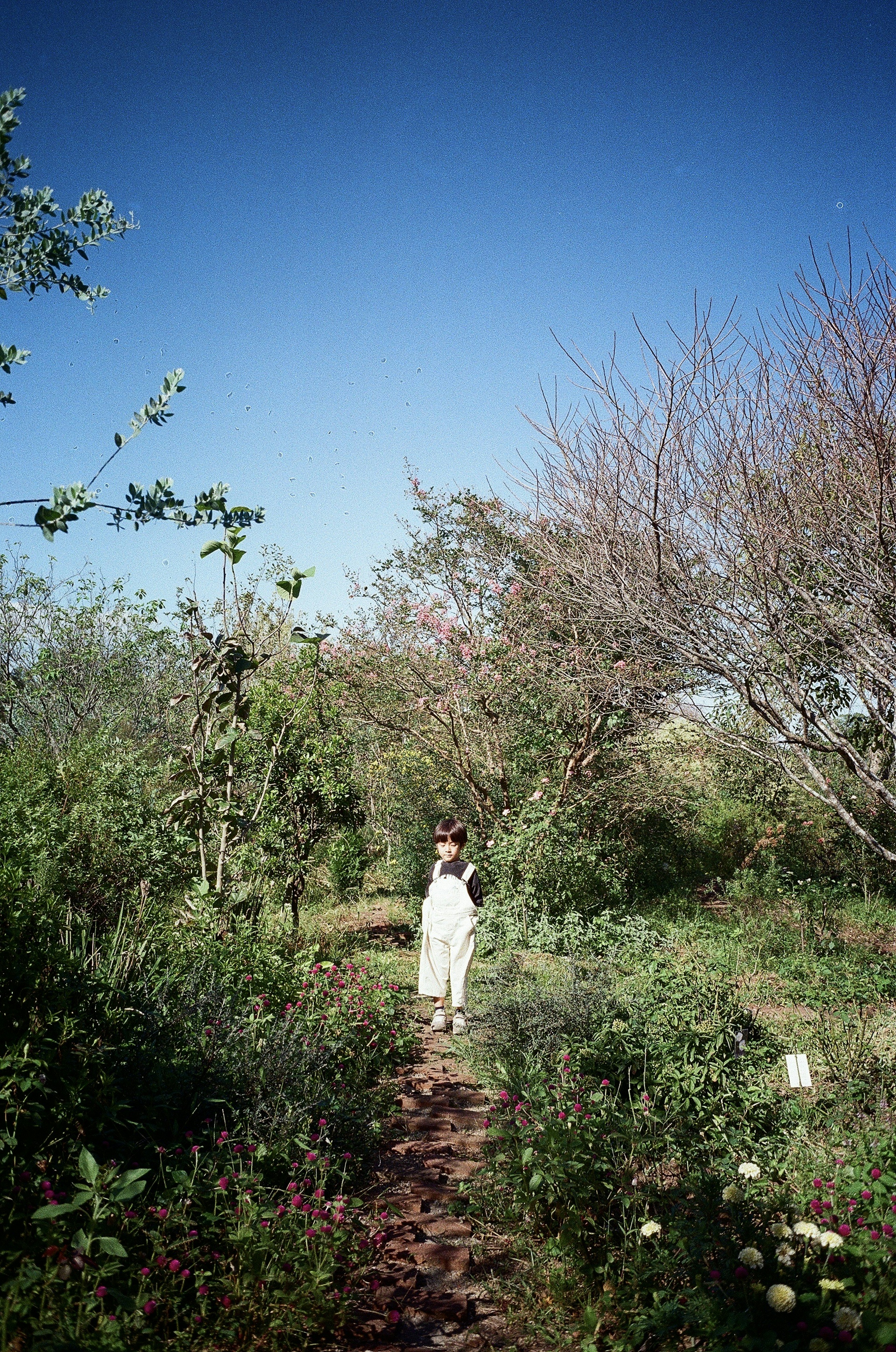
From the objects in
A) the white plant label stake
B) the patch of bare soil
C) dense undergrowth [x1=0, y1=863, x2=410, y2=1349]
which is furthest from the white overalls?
the white plant label stake

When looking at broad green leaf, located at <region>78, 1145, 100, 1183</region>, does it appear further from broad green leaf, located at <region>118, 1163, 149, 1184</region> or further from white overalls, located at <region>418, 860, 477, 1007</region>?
white overalls, located at <region>418, 860, 477, 1007</region>

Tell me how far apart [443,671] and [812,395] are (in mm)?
5022

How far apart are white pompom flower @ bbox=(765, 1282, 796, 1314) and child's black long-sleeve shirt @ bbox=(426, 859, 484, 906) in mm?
3273

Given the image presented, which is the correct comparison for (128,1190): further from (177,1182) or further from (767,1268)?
(767,1268)

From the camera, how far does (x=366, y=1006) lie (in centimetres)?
495

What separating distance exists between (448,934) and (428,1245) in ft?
8.04

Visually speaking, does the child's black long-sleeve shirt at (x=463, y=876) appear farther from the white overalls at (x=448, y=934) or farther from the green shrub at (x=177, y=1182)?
the green shrub at (x=177, y=1182)

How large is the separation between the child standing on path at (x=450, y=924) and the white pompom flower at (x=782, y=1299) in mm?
3221

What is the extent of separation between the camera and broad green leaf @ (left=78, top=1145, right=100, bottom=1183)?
7.21 ft

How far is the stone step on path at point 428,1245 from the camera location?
2.45 m

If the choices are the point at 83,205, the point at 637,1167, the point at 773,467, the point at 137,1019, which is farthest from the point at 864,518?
the point at 137,1019

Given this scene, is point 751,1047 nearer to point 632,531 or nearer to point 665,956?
point 665,956

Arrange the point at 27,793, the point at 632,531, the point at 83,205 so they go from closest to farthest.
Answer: the point at 83,205
the point at 632,531
the point at 27,793

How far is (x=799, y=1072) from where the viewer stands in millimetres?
3453
